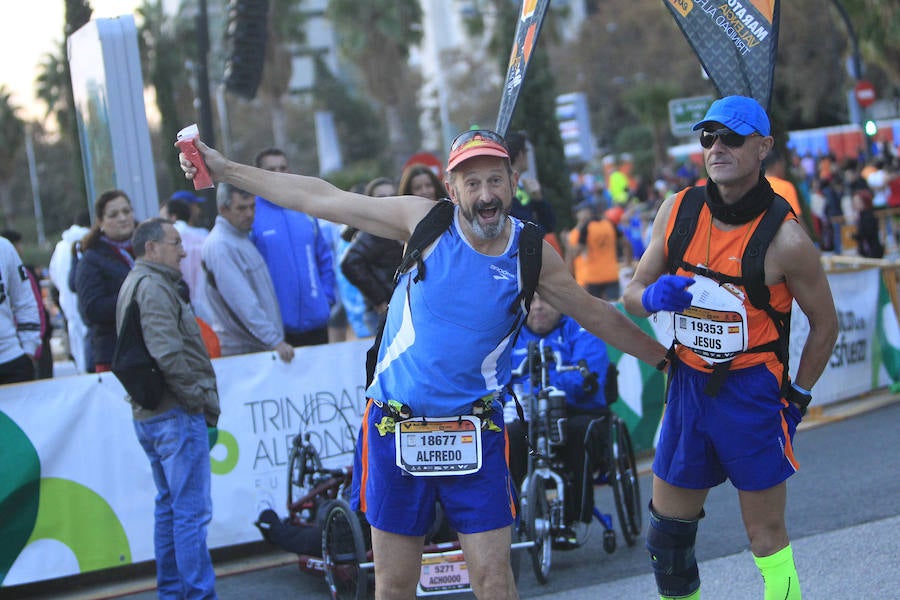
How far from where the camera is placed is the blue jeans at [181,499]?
5961 mm

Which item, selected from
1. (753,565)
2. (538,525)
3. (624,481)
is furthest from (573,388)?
(753,565)

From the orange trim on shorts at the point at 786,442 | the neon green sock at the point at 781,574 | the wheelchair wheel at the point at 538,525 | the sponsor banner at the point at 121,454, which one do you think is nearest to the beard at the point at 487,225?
the orange trim on shorts at the point at 786,442

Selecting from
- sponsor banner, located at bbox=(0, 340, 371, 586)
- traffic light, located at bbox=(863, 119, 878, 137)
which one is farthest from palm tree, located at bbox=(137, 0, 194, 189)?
sponsor banner, located at bbox=(0, 340, 371, 586)

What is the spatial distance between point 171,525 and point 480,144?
125 inches

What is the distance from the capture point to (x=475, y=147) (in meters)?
3.95

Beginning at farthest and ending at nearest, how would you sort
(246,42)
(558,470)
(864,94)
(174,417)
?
(864,94) → (246,42) → (558,470) → (174,417)

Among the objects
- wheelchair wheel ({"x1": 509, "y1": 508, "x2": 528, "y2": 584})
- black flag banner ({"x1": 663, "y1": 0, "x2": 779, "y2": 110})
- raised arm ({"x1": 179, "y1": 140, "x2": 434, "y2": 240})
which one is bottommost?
wheelchair wheel ({"x1": 509, "y1": 508, "x2": 528, "y2": 584})

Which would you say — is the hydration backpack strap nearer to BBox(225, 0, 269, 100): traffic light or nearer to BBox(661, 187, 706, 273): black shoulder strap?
BBox(661, 187, 706, 273): black shoulder strap

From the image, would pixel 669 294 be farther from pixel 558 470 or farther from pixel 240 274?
pixel 240 274

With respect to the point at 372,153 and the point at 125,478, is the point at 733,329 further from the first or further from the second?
the point at 372,153

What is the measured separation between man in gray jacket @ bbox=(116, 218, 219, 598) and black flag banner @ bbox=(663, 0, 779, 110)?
2.85 m

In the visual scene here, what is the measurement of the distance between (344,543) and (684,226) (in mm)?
2732

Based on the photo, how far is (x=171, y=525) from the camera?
20.1 ft

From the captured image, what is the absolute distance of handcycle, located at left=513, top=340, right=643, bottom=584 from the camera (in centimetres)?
637
